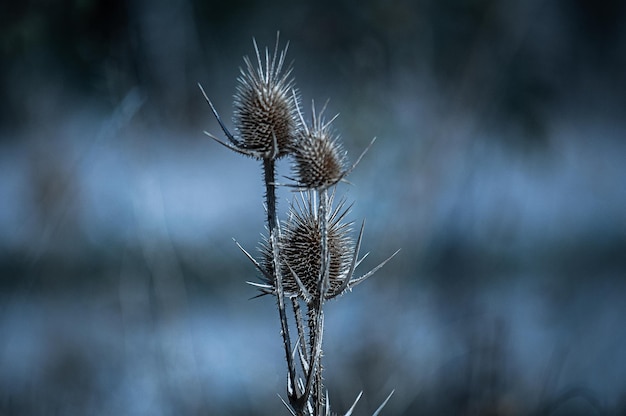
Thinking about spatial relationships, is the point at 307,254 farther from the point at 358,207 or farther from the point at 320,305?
the point at 358,207

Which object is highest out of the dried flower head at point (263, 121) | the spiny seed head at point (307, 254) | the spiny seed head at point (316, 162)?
the dried flower head at point (263, 121)

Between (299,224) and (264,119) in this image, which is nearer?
(264,119)

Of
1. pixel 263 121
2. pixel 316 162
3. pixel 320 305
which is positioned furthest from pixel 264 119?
pixel 320 305

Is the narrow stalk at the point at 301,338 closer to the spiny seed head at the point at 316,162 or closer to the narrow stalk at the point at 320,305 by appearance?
the narrow stalk at the point at 320,305

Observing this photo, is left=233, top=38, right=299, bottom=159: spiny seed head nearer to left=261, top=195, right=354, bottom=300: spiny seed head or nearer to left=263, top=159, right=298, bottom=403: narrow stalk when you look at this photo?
left=263, top=159, right=298, bottom=403: narrow stalk

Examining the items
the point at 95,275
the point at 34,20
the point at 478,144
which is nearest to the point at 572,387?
the point at 478,144

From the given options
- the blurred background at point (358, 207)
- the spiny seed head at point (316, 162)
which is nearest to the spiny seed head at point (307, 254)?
the spiny seed head at point (316, 162)
